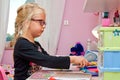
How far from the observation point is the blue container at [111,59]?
0.85m

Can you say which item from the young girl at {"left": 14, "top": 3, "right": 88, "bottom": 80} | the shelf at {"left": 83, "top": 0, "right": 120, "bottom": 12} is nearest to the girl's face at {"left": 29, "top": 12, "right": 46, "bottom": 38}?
the young girl at {"left": 14, "top": 3, "right": 88, "bottom": 80}

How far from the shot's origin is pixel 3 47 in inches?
157

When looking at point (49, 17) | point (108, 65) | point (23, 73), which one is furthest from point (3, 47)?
point (108, 65)

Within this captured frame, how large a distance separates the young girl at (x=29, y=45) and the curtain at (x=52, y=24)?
8.49ft

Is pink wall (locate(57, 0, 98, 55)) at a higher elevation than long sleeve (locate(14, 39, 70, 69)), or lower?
higher

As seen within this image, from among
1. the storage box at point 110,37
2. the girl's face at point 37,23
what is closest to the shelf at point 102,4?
the girl's face at point 37,23

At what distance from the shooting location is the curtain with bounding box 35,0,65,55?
12.9 feet

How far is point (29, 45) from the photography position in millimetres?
1250

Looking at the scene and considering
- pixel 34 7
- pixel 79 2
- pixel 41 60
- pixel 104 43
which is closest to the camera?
pixel 104 43

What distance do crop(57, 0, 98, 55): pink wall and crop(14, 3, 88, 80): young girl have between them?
2.66m

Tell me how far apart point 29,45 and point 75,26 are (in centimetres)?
276

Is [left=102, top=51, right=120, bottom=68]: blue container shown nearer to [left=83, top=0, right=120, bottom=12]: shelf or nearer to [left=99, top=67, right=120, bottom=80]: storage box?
[left=99, top=67, right=120, bottom=80]: storage box

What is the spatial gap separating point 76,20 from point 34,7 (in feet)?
8.83

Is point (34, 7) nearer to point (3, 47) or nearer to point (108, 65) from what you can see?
point (108, 65)
